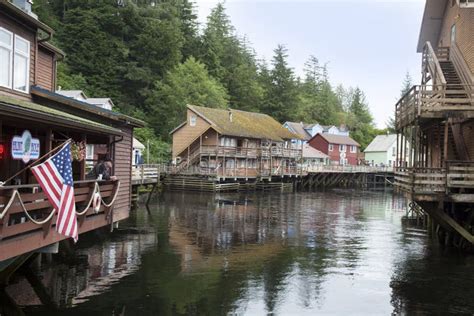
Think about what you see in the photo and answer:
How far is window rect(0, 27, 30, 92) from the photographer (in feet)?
48.6

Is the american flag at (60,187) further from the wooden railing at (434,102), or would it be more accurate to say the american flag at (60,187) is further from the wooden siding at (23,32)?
the wooden railing at (434,102)

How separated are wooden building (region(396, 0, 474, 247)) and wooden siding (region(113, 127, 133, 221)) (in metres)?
11.4

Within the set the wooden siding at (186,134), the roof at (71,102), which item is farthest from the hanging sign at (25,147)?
the wooden siding at (186,134)

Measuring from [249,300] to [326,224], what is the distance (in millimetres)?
17225

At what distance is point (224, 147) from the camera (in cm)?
5809

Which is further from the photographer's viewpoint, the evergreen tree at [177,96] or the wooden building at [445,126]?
the evergreen tree at [177,96]

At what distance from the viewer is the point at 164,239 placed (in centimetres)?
2283

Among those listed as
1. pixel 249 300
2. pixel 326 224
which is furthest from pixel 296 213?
pixel 249 300

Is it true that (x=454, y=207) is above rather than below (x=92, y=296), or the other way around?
above

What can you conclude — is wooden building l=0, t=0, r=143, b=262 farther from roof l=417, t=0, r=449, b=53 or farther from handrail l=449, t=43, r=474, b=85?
roof l=417, t=0, r=449, b=53

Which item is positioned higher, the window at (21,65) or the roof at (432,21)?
the roof at (432,21)

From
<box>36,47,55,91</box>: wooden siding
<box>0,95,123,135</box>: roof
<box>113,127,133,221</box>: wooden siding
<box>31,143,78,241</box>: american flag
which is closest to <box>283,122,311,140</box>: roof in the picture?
<box>113,127,133,221</box>: wooden siding

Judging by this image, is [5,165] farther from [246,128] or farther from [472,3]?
[246,128]

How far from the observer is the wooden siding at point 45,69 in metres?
20.0
